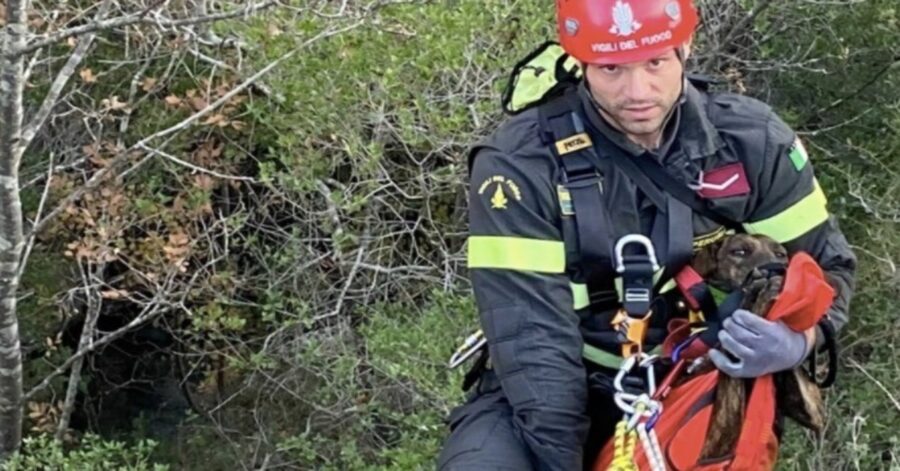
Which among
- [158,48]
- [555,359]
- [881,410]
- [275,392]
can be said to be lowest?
[275,392]

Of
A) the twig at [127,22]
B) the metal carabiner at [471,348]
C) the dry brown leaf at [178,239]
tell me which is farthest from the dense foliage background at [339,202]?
the metal carabiner at [471,348]

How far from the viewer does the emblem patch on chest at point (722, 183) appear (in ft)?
9.55

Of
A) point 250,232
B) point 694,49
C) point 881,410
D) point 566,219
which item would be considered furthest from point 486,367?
point 250,232

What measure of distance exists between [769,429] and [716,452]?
130mm

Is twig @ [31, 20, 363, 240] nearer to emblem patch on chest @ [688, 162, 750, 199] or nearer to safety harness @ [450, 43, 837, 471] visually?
safety harness @ [450, 43, 837, 471]

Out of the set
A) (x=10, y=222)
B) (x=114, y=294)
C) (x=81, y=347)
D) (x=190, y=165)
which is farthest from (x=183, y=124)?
(x=81, y=347)

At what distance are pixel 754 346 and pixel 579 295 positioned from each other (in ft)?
1.42

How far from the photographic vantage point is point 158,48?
5.58m

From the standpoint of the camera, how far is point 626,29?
285cm

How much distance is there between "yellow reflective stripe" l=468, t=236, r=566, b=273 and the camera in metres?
2.83

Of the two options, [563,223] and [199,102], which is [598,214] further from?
[199,102]

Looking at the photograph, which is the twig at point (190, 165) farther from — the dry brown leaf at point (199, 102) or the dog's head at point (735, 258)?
the dog's head at point (735, 258)

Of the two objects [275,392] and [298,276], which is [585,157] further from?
[275,392]

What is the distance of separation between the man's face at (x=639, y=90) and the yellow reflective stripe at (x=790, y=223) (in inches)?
13.9
